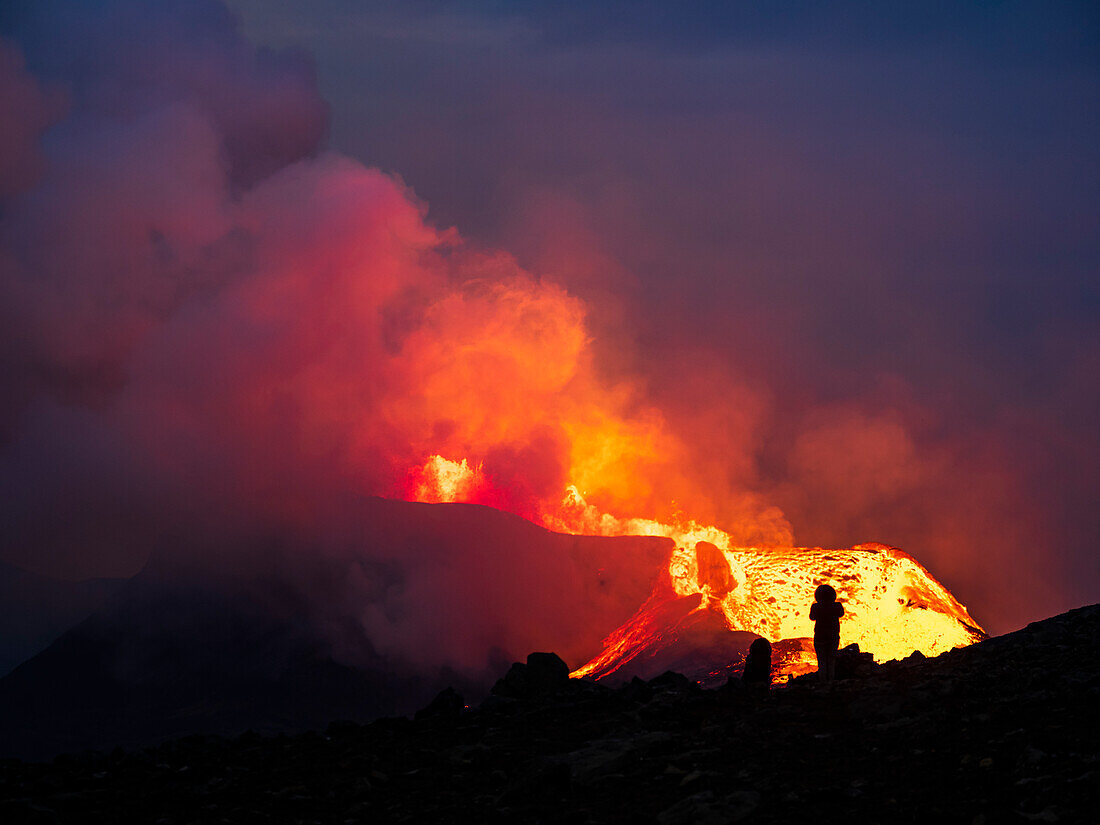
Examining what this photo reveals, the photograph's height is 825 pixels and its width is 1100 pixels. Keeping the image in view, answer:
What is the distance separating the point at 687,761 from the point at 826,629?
29.7ft

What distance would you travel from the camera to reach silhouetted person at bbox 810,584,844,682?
92.3ft

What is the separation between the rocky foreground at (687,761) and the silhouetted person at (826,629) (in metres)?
0.73

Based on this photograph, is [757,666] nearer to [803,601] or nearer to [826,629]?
[826,629]

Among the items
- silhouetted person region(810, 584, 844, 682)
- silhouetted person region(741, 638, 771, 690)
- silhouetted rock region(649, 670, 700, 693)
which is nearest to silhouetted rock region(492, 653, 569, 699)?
silhouetted rock region(649, 670, 700, 693)

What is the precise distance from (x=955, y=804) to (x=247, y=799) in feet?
46.4

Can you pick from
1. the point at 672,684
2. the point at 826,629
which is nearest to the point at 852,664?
the point at 826,629

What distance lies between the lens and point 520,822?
19438 millimetres

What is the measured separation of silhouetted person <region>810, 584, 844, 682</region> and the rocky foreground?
0.73 m

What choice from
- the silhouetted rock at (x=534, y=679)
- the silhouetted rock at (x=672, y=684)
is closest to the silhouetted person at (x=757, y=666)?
the silhouetted rock at (x=672, y=684)

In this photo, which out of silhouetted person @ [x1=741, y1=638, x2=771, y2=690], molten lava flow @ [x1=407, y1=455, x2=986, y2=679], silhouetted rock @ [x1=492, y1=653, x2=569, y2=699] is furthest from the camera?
molten lava flow @ [x1=407, y1=455, x2=986, y2=679]

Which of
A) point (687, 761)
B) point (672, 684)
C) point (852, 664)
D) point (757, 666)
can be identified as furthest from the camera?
point (672, 684)

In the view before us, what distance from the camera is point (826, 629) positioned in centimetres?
2891

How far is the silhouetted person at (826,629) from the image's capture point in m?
28.1

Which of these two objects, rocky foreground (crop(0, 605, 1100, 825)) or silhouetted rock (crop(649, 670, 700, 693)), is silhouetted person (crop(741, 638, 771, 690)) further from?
silhouetted rock (crop(649, 670, 700, 693))
